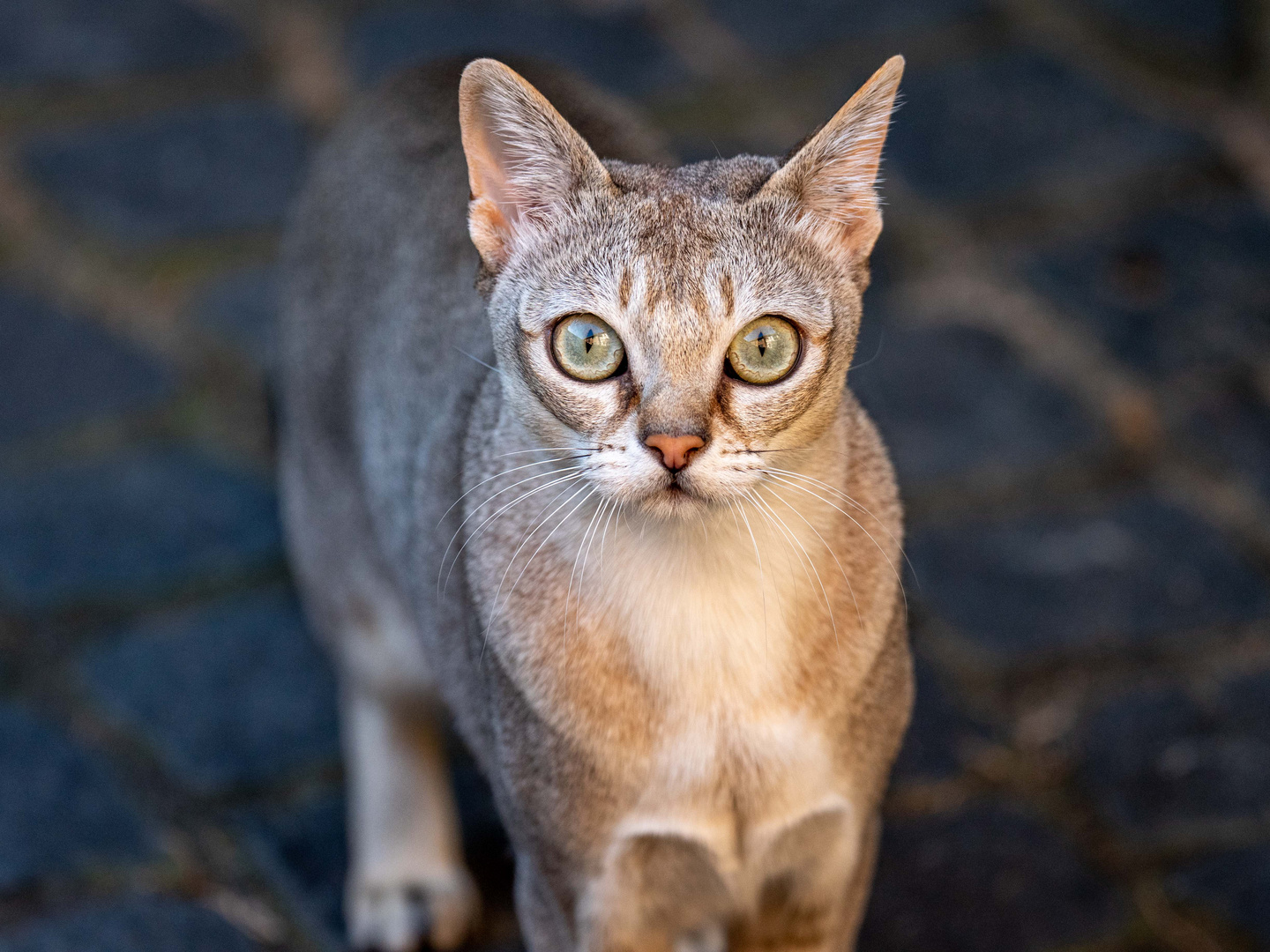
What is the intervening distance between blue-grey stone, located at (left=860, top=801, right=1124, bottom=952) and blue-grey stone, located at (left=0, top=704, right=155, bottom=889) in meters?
1.44

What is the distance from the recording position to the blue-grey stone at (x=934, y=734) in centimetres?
301

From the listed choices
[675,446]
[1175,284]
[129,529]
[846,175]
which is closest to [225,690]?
[129,529]

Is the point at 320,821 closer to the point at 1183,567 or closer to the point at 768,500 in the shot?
the point at 768,500

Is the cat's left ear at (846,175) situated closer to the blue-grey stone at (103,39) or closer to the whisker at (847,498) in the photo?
the whisker at (847,498)

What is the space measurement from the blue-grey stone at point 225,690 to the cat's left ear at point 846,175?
1721 millimetres

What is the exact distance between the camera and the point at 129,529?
3535mm

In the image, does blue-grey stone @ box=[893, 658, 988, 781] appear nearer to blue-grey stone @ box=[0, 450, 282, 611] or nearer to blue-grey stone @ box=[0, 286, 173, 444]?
blue-grey stone @ box=[0, 450, 282, 611]

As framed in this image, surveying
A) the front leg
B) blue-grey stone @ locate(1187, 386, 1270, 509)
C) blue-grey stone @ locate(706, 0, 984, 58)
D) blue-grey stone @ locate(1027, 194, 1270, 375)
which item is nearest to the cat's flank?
the front leg

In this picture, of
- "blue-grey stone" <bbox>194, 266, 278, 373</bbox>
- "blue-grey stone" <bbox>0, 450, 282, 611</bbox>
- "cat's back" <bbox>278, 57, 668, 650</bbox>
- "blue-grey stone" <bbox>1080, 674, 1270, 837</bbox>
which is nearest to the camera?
"cat's back" <bbox>278, 57, 668, 650</bbox>

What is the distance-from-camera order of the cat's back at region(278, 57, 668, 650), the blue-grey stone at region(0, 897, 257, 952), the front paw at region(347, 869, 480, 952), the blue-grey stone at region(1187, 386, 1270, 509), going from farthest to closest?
the blue-grey stone at region(1187, 386, 1270, 509) < the front paw at region(347, 869, 480, 952) < the blue-grey stone at region(0, 897, 257, 952) < the cat's back at region(278, 57, 668, 650)

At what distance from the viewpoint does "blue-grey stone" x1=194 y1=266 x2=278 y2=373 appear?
3988 mm

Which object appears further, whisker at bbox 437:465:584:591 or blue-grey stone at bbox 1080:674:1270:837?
blue-grey stone at bbox 1080:674:1270:837

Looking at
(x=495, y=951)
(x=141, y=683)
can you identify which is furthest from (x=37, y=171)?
(x=495, y=951)

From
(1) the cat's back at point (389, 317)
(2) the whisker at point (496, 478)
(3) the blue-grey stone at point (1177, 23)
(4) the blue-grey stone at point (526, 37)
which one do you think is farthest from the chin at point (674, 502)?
(3) the blue-grey stone at point (1177, 23)
